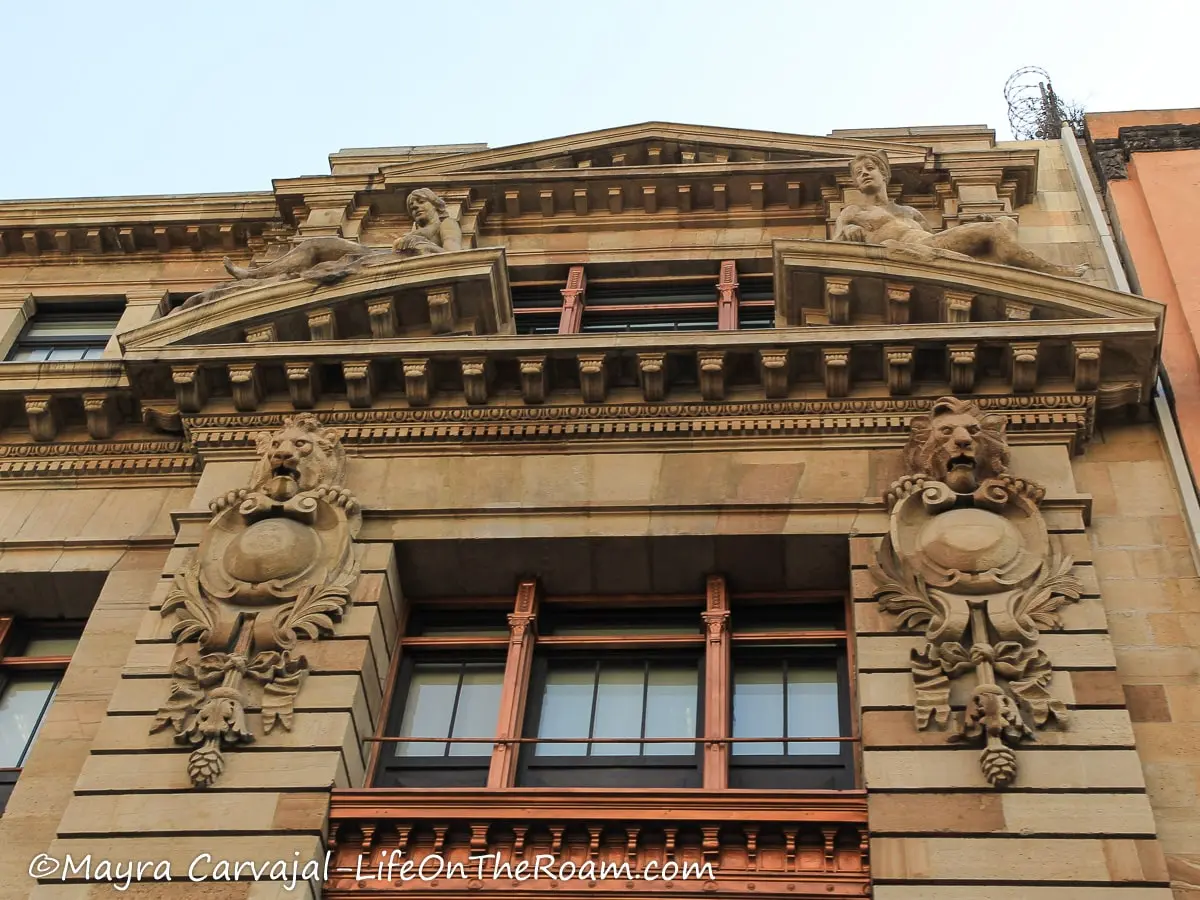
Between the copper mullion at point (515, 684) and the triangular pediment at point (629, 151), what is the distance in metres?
10.5

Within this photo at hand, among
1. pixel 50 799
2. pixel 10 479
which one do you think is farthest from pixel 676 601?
pixel 10 479

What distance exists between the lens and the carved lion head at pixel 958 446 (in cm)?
1689

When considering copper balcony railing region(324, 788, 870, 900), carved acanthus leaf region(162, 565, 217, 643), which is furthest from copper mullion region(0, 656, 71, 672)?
copper balcony railing region(324, 788, 870, 900)

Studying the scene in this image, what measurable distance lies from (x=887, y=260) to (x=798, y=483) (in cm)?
389

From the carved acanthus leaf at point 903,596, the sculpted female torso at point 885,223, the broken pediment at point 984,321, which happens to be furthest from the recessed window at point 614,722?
the sculpted female torso at point 885,223

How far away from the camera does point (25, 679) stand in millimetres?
18797

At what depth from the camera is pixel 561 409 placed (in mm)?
19141

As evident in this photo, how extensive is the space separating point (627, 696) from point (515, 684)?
1220 mm

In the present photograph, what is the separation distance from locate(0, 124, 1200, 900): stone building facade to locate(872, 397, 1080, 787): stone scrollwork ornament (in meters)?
0.05

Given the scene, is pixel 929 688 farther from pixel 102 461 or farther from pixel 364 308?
pixel 102 461

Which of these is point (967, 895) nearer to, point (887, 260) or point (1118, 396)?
point (1118, 396)

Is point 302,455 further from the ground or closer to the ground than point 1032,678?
further from the ground

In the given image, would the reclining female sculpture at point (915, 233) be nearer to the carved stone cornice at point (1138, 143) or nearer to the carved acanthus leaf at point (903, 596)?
the carved stone cornice at point (1138, 143)

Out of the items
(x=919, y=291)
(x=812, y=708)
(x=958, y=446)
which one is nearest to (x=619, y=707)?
(x=812, y=708)
